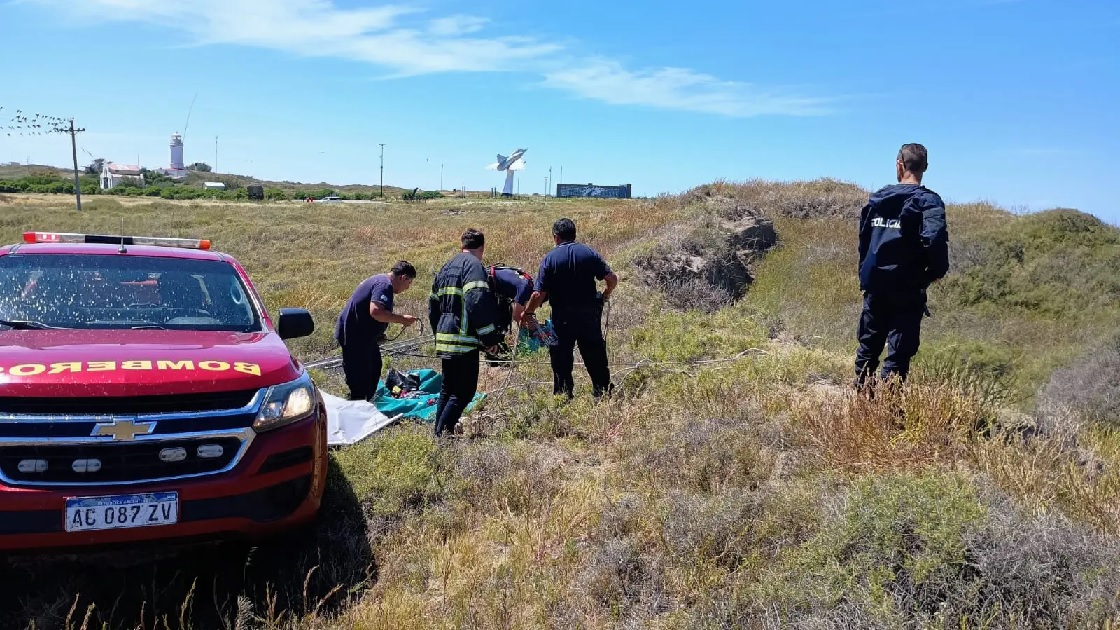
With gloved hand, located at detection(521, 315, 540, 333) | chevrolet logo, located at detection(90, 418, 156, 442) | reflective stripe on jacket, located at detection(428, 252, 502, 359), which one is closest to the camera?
chevrolet logo, located at detection(90, 418, 156, 442)

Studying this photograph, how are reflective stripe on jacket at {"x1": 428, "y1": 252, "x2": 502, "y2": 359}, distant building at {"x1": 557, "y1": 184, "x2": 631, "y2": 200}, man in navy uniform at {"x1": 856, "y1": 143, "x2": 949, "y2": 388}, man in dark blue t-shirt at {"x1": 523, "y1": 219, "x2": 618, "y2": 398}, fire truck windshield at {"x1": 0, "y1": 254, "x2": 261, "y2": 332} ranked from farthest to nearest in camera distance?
distant building at {"x1": 557, "y1": 184, "x2": 631, "y2": 200}, man in dark blue t-shirt at {"x1": 523, "y1": 219, "x2": 618, "y2": 398}, reflective stripe on jacket at {"x1": 428, "y1": 252, "x2": 502, "y2": 359}, man in navy uniform at {"x1": 856, "y1": 143, "x2": 949, "y2": 388}, fire truck windshield at {"x1": 0, "y1": 254, "x2": 261, "y2": 332}

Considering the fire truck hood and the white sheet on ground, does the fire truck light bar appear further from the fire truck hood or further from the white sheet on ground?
the white sheet on ground

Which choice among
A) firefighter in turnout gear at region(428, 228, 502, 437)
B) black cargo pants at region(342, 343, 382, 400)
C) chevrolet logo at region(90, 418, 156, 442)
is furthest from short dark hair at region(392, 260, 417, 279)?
chevrolet logo at region(90, 418, 156, 442)

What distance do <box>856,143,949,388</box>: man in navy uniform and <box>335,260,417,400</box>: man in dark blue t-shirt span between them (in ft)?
12.3

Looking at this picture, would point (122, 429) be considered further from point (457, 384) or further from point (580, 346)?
point (580, 346)

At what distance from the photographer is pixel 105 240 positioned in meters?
4.89

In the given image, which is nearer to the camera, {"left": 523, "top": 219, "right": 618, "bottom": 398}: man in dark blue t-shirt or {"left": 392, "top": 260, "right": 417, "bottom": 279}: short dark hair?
{"left": 523, "top": 219, "right": 618, "bottom": 398}: man in dark blue t-shirt

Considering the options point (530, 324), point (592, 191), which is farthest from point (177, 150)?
point (530, 324)

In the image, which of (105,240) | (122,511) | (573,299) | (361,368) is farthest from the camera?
(361,368)

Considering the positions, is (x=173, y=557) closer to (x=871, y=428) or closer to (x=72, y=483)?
(x=72, y=483)

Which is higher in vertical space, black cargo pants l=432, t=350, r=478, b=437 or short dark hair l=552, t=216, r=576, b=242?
short dark hair l=552, t=216, r=576, b=242

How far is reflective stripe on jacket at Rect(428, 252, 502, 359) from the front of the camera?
5.27 meters

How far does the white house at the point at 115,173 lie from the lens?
110175 mm

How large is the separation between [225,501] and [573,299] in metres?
3.52
